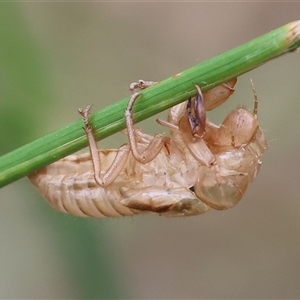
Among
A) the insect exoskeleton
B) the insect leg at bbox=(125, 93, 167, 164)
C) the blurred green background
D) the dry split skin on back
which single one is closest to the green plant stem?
the insect leg at bbox=(125, 93, 167, 164)

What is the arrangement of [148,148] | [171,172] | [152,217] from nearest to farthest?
1. [148,148]
2. [171,172]
3. [152,217]

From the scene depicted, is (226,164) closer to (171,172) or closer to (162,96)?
(171,172)

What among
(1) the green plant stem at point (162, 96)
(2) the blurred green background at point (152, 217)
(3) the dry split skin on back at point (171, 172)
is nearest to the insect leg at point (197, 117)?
(3) the dry split skin on back at point (171, 172)

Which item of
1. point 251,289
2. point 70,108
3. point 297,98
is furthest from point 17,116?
point 251,289

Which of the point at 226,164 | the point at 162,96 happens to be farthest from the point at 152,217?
the point at 162,96

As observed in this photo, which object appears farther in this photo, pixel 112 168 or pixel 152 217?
pixel 152 217

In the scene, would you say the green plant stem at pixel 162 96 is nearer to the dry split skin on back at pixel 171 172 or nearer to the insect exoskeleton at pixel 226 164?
the dry split skin on back at pixel 171 172

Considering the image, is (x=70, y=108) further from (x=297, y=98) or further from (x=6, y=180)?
(x=6, y=180)
